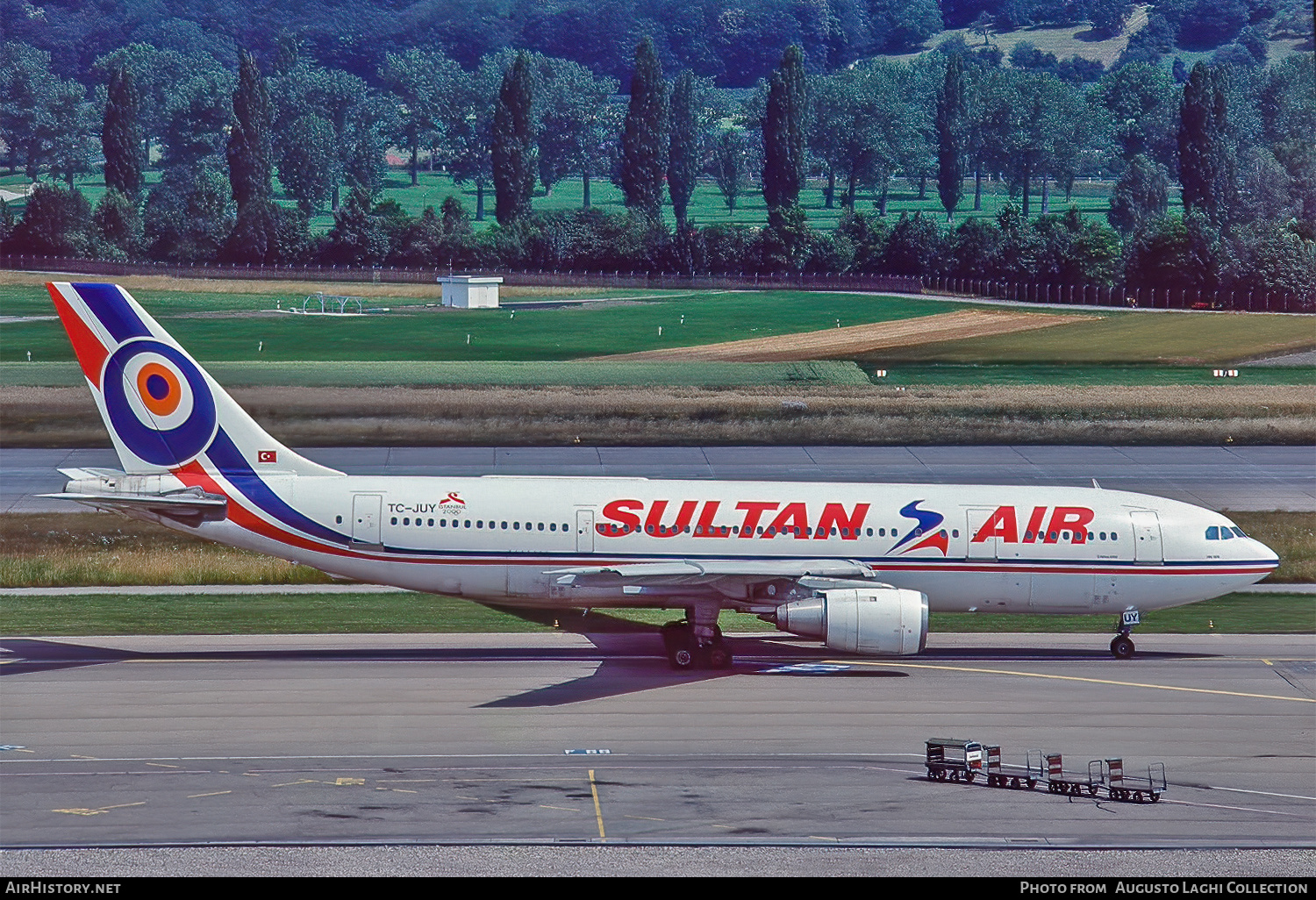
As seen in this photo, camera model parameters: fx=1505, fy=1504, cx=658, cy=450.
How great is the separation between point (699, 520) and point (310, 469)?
1038cm

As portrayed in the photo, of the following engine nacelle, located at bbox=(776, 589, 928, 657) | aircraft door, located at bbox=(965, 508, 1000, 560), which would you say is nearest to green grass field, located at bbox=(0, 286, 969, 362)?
aircraft door, located at bbox=(965, 508, 1000, 560)

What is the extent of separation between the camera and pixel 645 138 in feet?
289

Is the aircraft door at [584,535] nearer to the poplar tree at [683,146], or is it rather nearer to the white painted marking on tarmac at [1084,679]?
the white painted marking on tarmac at [1084,679]

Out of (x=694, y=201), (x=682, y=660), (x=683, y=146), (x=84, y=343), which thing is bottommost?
(x=682, y=660)

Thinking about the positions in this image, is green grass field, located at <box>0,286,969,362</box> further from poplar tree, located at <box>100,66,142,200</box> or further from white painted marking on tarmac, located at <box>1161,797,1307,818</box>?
white painted marking on tarmac, located at <box>1161,797,1307,818</box>

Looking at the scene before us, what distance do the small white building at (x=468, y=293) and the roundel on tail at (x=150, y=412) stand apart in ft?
138

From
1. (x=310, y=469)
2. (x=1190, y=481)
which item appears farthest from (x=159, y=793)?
(x=1190, y=481)

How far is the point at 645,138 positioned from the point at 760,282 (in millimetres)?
11220

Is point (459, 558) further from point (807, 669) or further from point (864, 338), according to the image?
point (864, 338)

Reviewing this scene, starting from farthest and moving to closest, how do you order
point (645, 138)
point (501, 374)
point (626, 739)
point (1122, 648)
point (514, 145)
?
1. point (645, 138)
2. point (514, 145)
3. point (501, 374)
4. point (1122, 648)
5. point (626, 739)

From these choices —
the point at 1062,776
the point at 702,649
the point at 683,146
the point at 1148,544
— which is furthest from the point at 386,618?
the point at 683,146

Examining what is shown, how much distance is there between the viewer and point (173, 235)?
81.4 meters

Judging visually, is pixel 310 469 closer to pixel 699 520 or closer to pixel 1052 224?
pixel 699 520

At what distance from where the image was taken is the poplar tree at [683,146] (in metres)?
88.2
